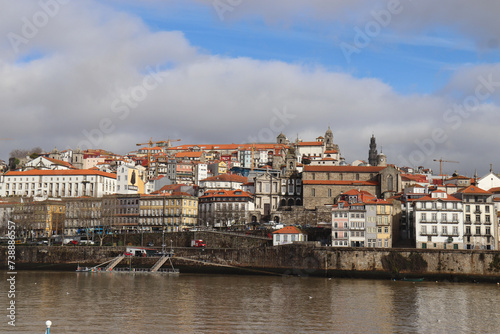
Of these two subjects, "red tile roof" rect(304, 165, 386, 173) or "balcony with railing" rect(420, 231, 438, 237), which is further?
"red tile roof" rect(304, 165, 386, 173)

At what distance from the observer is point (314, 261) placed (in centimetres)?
6262

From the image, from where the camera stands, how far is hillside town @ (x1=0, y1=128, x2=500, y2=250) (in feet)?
222

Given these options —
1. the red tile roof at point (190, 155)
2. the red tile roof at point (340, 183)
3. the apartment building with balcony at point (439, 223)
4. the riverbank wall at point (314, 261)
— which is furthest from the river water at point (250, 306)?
the red tile roof at point (190, 155)

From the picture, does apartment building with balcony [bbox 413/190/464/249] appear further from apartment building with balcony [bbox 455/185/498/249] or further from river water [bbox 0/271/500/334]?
river water [bbox 0/271/500/334]

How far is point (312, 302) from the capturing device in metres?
41.6

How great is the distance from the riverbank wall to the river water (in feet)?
9.59

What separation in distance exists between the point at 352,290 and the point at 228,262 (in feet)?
66.4

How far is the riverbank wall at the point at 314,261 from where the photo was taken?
58.6 metres

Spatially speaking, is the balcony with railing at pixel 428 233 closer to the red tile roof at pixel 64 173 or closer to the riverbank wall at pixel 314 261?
the riverbank wall at pixel 314 261

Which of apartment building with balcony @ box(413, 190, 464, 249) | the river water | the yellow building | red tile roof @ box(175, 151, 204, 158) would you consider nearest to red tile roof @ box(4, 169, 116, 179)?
the yellow building

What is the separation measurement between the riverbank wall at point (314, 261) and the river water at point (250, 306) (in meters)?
2.92

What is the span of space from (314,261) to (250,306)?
24.2 m

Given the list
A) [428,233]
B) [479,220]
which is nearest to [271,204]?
[428,233]

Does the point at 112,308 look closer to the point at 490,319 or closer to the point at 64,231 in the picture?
the point at 490,319
